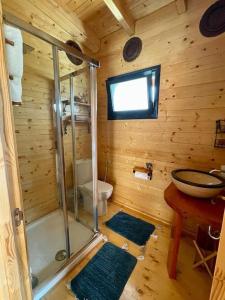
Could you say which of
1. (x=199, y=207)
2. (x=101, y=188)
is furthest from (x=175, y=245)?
(x=101, y=188)

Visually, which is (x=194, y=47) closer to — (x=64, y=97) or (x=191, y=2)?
(x=191, y=2)

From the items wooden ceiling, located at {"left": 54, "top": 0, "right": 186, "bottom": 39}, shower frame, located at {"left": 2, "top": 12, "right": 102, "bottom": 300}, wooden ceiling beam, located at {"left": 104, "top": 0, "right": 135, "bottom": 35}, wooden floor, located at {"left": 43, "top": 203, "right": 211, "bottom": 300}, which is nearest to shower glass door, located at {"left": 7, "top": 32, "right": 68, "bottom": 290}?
shower frame, located at {"left": 2, "top": 12, "right": 102, "bottom": 300}

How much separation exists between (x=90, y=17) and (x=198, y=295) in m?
3.21

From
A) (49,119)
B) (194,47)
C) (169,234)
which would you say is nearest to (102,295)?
(169,234)

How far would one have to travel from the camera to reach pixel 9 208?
1.72ft

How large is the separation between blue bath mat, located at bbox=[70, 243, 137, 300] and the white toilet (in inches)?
23.9

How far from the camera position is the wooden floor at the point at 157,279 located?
120 centimetres

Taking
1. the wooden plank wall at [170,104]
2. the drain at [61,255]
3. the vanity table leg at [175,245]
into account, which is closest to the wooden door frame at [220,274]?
the vanity table leg at [175,245]

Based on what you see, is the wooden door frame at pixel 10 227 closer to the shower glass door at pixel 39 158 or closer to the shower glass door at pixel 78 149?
the shower glass door at pixel 39 158

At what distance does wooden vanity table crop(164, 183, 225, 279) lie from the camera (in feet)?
3.33

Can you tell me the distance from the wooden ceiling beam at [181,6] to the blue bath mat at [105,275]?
2594 mm

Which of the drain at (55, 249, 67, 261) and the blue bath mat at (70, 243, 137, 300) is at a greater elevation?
the drain at (55, 249, 67, 261)

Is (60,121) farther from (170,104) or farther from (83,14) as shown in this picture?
(83,14)

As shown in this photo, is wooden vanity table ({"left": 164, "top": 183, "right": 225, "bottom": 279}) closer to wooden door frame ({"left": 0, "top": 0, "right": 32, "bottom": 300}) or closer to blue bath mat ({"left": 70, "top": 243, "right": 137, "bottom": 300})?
blue bath mat ({"left": 70, "top": 243, "right": 137, "bottom": 300})
